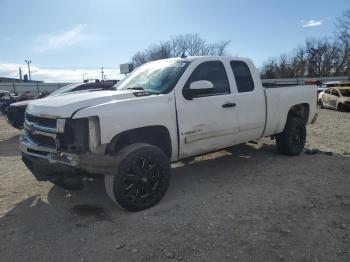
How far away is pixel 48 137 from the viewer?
173 inches

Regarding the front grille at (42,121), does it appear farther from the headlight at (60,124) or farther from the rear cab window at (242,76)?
the rear cab window at (242,76)

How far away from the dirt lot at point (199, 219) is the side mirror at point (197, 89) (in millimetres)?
1418

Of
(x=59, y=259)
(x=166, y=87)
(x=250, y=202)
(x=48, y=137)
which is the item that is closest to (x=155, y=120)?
(x=166, y=87)

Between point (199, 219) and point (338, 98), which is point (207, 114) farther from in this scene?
point (338, 98)

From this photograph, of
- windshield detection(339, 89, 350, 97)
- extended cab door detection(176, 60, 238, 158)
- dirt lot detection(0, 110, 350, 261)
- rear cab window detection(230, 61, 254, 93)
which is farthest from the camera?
windshield detection(339, 89, 350, 97)

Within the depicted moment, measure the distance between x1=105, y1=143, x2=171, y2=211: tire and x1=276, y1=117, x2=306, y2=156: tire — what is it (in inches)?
132

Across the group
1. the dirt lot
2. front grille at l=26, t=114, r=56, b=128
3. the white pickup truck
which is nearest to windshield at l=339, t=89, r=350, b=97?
the dirt lot

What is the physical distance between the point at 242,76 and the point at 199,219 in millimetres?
2756

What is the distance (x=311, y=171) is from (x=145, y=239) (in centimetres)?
356

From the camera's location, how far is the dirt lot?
3.43 m

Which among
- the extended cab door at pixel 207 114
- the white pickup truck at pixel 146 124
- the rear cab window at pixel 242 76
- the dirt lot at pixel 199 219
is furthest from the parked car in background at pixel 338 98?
the extended cab door at pixel 207 114

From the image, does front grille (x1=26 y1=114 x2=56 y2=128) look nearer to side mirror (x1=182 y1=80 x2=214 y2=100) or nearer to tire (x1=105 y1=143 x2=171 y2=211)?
tire (x1=105 y1=143 x2=171 y2=211)

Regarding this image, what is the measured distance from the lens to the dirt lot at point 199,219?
343cm

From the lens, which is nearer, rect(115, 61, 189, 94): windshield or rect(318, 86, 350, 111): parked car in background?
rect(115, 61, 189, 94): windshield
